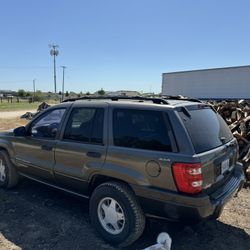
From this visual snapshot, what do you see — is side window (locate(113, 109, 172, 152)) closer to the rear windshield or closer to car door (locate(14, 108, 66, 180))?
the rear windshield

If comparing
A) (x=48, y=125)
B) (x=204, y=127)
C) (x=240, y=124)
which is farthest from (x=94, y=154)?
(x=240, y=124)

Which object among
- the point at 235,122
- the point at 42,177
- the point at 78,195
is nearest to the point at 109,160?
the point at 78,195

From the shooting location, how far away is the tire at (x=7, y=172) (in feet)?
17.1

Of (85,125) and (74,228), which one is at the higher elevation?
(85,125)

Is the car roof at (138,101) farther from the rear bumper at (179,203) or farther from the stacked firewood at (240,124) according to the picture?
the stacked firewood at (240,124)

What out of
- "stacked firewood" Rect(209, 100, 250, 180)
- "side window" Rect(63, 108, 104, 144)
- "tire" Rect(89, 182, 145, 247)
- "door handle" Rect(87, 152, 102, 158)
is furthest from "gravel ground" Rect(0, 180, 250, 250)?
"stacked firewood" Rect(209, 100, 250, 180)

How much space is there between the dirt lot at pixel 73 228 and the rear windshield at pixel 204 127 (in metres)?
1.19

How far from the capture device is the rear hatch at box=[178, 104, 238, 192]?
10.3 feet

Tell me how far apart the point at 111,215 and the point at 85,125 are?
1.23m

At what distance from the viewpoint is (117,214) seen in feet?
11.5

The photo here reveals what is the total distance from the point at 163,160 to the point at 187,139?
34 centimetres

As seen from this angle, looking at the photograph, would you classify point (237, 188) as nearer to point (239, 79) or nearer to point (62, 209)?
point (62, 209)

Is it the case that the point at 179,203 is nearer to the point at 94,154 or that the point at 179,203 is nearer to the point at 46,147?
the point at 94,154

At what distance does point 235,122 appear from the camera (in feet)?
25.3
